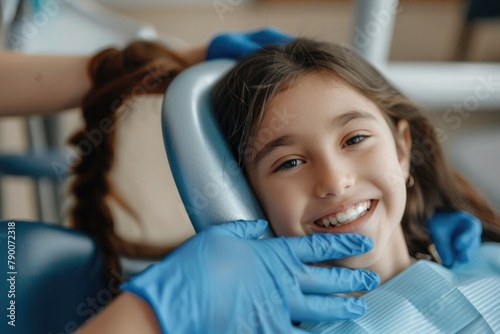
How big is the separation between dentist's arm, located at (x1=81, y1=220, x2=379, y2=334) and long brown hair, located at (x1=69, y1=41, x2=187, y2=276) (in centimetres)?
35

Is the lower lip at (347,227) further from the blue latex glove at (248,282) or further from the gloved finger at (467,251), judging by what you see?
the gloved finger at (467,251)

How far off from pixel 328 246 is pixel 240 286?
0.14 meters

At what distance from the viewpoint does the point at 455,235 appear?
91 cm

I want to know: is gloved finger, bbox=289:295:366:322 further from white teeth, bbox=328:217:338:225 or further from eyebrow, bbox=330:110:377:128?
eyebrow, bbox=330:110:377:128

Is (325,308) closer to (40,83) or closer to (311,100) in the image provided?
(311,100)

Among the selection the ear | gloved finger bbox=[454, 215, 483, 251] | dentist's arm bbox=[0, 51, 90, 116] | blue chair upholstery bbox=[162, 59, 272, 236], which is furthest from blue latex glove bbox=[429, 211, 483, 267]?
dentist's arm bbox=[0, 51, 90, 116]

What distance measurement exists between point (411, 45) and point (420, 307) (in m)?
2.19

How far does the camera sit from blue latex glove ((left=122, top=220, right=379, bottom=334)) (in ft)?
1.89

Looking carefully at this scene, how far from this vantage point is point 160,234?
1.54 metres

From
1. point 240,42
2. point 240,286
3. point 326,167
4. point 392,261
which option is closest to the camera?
point 240,286

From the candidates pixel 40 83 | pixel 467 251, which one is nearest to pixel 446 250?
pixel 467 251

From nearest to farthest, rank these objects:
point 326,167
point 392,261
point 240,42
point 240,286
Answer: point 240,286, point 326,167, point 392,261, point 240,42

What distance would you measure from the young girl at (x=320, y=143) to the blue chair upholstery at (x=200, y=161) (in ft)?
0.12

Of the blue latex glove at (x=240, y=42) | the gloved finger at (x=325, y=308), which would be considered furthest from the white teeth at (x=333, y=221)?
the blue latex glove at (x=240, y=42)
